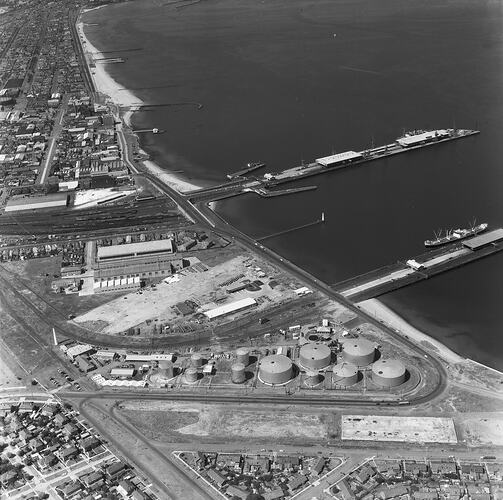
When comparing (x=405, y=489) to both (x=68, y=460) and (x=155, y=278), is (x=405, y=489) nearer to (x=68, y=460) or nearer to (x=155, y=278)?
(x=68, y=460)

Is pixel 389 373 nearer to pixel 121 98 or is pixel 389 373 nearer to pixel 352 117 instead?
pixel 352 117

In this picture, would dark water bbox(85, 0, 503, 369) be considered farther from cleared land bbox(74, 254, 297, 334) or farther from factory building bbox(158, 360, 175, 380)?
factory building bbox(158, 360, 175, 380)

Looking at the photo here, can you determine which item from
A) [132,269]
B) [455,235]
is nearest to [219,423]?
[132,269]

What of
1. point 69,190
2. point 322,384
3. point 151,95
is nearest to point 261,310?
point 322,384

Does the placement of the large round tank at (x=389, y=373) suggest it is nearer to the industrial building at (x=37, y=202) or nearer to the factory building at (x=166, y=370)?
the factory building at (x=166, y=370)

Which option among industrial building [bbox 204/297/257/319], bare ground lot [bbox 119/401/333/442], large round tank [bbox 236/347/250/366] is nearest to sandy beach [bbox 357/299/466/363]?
industrial building [bbox 204/297/257/319]

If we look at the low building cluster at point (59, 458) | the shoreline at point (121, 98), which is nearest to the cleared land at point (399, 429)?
the low building cluster at point (59, 458)
